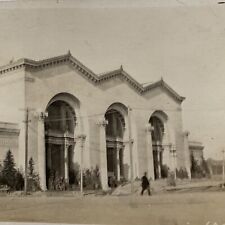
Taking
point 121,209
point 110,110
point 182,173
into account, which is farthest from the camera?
point 110,110

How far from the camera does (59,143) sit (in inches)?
111

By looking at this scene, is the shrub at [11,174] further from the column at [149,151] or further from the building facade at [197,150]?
the building facade at [197,150]

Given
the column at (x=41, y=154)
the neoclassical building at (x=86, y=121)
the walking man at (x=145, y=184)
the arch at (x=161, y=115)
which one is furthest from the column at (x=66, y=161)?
the arch at (x=161, y=115)

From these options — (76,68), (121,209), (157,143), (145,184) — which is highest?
(76,68)

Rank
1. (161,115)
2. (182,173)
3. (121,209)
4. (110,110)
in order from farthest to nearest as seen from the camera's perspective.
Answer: (110,110)
(161,115)
(182,173)
(121,209)

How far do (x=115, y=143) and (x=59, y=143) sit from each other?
0.36m

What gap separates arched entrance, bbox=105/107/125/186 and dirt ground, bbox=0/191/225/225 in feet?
0.62

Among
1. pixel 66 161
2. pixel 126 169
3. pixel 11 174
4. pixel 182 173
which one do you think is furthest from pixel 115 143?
pixel 11 174

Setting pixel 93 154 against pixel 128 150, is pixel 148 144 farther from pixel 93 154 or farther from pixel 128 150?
pixel 93 154

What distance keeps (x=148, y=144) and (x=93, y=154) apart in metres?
0.35

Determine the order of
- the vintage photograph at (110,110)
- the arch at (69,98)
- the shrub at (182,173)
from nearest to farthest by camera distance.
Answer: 1. the vintage photograph at (110,110)
2. the shrub at (182,173)
3. the arch at (69,98)

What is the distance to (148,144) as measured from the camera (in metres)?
2.81

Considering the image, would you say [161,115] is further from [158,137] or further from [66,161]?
[66,161]

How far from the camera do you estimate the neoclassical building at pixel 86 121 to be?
107 inches
